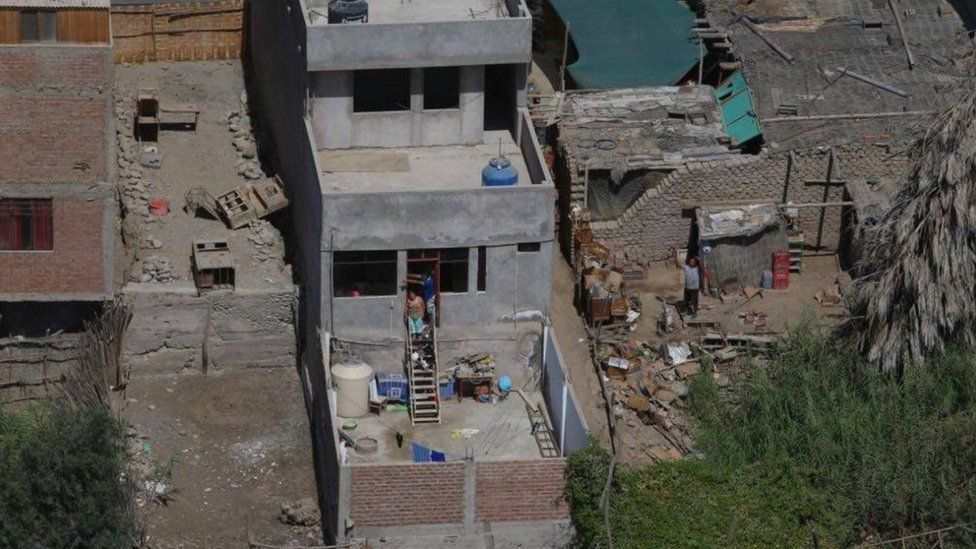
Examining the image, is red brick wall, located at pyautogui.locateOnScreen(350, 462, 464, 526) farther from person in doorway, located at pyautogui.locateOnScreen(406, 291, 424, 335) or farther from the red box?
the red box

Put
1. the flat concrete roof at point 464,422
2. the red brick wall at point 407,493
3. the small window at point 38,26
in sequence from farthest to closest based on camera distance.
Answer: the small window at point 38,26
the flat concrete roof at point 464,422
the red brick wall at point 407,493

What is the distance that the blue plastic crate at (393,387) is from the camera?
154 feet

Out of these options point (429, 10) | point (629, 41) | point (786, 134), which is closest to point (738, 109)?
point (786, 134)

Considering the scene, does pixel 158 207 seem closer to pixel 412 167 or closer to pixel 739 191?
pixel 412 167

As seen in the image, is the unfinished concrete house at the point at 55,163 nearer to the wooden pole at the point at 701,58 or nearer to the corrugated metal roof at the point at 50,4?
the corrugated metal roof at the point at 50,4

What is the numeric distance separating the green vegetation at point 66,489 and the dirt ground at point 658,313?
9350 millimetres

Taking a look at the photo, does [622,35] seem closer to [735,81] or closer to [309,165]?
[735,81]

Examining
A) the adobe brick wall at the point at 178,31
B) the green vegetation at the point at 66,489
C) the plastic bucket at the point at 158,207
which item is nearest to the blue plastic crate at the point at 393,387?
the green vegetation at the point at 66,489

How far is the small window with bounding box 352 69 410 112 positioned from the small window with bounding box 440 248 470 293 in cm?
346

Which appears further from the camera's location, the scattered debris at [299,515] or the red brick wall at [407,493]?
the scattered debris at [299,515]

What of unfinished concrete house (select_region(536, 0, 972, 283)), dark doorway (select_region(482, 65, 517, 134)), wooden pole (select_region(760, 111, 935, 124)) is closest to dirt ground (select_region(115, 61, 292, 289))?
dark doorway (select_region(482, 65, 517, 134))

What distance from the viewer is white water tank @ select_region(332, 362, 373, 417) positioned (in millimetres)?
46500

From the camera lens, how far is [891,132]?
52.8 m

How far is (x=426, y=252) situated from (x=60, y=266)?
7.29 metres
